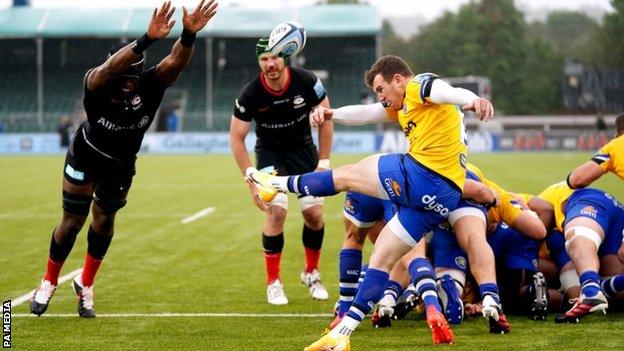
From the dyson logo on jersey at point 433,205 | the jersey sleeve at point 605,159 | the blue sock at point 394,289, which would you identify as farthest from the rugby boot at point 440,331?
the jersey sleeve at point 605,159

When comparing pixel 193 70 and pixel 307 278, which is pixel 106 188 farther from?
pixel 193 70

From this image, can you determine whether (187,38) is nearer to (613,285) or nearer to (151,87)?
(151,87)

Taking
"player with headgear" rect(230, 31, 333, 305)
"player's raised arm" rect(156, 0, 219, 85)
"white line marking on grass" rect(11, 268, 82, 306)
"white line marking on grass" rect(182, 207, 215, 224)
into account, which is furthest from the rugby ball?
"white line marking on grass" rect(182, 207, 215, 224)

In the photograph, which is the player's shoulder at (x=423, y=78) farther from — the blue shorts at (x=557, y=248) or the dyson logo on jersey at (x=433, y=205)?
the blue shorts at (x=557, y=248)

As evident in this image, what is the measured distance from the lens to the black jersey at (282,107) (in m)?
9.45

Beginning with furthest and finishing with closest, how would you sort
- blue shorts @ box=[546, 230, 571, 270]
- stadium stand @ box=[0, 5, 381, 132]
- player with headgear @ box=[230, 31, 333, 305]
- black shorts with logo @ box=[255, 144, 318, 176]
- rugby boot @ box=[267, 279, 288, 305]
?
stadium stand @ box=[0, 5, 381, 132] → black shorts with logo @ box=[255, 144, 318, 176] → player with headgear @ box=[230, 31, 333, 305] → rugby boot @ box=[267, 279, 288, 305] → blue shorts @ box=[546, 230, 571, 270]

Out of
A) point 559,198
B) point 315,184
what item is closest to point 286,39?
point 315,184

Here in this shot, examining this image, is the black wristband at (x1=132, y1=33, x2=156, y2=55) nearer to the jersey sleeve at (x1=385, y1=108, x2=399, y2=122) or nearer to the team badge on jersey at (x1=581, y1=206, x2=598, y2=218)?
the jersey sleeve at (x1=385, y1=108, x2=399, y2=122)

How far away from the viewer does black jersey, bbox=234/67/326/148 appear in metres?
9.45

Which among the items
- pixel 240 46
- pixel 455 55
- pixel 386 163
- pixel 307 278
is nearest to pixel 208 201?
pixel 307 278

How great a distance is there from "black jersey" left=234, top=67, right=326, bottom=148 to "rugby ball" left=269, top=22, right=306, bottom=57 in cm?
61

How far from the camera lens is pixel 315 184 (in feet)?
23.4

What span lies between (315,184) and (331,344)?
1160 millimetres

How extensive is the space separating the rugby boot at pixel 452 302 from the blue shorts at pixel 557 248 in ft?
3.66
